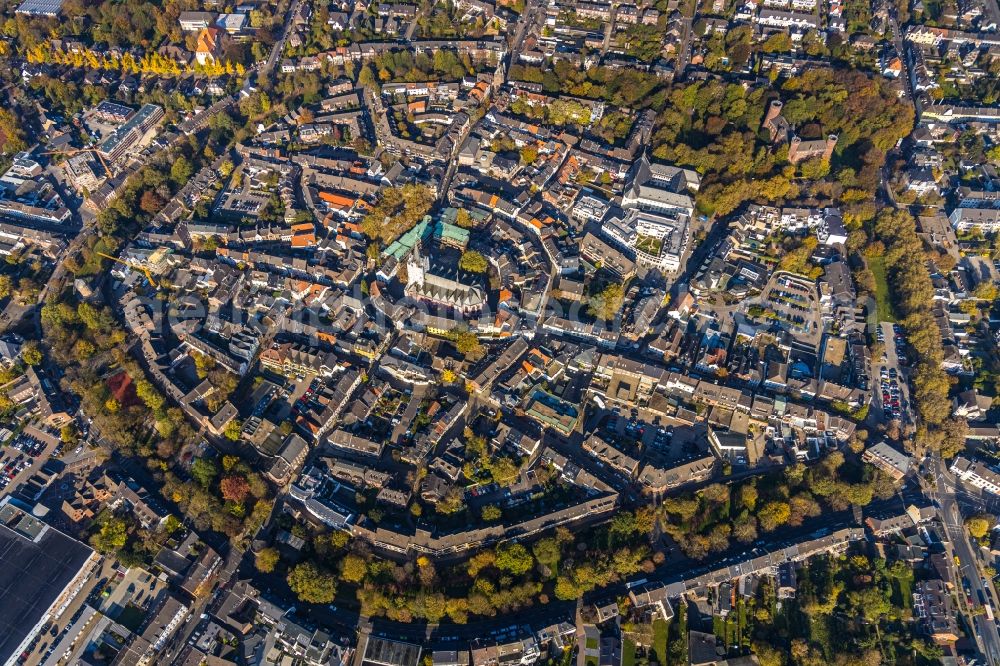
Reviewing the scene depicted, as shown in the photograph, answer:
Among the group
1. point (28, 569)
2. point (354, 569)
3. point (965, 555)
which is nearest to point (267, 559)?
point (354, 569)

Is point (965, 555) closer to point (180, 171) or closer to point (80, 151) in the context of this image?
point (180, 171)

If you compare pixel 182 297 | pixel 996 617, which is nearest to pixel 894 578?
pixel 996 617

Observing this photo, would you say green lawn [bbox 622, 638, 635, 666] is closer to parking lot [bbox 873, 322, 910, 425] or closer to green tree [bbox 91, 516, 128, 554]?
parking lot [bbox 873, 322, 910, 425]

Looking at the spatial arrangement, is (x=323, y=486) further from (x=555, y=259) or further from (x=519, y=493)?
(x=555, y=259)

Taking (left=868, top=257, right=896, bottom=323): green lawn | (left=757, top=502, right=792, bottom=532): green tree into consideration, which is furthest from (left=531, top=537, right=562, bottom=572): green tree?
(left=868, top=257, right=896, bottom=323): green lawn

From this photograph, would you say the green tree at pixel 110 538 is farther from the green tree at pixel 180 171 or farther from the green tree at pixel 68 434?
the green tree at pixel 180 171

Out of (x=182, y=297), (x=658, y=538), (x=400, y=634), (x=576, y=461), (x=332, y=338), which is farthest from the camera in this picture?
(x=182, y=297)
